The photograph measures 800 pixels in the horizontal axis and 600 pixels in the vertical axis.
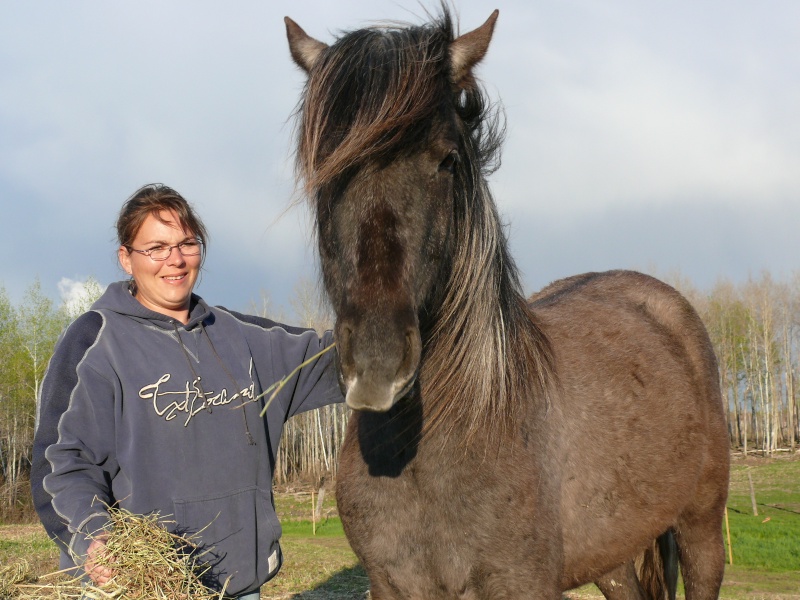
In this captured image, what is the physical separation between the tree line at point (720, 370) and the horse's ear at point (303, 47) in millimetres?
27547

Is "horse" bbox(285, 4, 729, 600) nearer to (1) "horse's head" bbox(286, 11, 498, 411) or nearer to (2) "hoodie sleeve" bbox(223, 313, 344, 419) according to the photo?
(1) "horse's head" bbox(286, 11, 498, 411)

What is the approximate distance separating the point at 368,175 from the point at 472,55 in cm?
78

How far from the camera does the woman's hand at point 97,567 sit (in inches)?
85.9

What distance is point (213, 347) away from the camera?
2965mm

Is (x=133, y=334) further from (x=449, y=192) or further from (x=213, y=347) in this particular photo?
(x=449, y=192)

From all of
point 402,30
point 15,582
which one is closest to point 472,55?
point 402,30

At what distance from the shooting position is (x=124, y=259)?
9.65ft

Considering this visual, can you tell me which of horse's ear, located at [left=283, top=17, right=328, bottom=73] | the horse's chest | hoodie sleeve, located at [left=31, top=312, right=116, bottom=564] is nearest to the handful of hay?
hoodie sleeve, located at [left=31, top=312, right=116, bottom=564]

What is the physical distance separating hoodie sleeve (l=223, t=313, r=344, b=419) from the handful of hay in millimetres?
957

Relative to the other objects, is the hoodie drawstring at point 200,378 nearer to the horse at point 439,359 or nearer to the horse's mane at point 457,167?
the horse at point 439,359

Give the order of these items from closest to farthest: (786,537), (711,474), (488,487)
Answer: (488,487)
(711,474)
(786,537)

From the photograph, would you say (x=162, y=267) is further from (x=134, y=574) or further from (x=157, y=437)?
(x=134, y=574)

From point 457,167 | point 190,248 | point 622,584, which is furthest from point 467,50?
point 622,584

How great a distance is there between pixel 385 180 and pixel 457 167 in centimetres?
41
